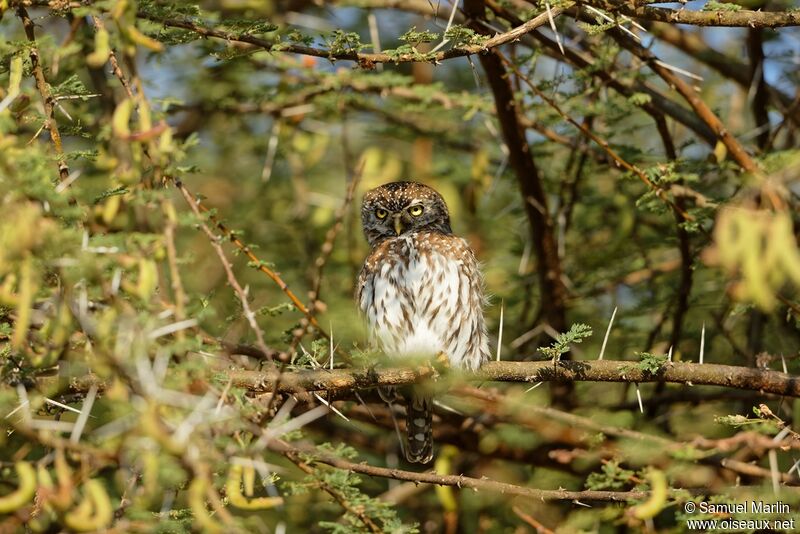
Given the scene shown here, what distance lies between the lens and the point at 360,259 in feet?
20.7

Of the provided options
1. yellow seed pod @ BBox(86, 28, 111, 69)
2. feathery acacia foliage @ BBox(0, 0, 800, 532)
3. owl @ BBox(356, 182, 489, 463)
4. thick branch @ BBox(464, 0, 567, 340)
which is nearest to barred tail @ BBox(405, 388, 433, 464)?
owl @ BBox(356, 182, 489, 463)

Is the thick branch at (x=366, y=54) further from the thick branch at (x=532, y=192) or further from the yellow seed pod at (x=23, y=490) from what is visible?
the yellow seed pod at (x=23, y=490)

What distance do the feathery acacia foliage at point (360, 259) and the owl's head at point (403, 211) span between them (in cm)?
30

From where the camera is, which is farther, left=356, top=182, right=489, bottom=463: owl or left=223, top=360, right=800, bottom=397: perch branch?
left=356, top=182, right=489, bottom=463: owl

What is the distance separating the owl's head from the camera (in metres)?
5.47

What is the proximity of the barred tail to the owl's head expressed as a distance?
96cm

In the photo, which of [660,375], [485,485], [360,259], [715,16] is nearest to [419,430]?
[360,259]

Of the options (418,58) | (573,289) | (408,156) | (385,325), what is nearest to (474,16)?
(418,58)

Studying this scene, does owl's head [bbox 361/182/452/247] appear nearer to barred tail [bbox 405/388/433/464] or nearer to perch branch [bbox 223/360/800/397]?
barred tail [bbox 405/388/433/464]

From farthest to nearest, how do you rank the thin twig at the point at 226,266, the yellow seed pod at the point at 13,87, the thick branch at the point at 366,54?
the thick branch at the point at 366,54, the thin twig at the point at 226,266, the yellow seed pod at the point at 13,87

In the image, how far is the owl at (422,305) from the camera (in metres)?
4.86

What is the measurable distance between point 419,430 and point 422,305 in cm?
73

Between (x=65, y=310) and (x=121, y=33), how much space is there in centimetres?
63

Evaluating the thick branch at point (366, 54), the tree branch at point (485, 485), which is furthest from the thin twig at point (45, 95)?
the tree branch at point (485, 485)
